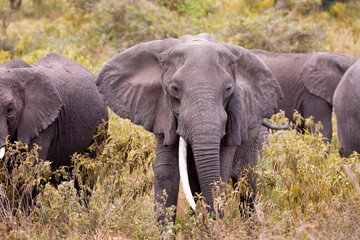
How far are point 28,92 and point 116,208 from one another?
1591 mm

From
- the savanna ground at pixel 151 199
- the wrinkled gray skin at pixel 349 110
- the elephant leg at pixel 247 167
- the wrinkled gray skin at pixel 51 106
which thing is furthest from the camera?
the wrinkled gray skin at pixel 349 110

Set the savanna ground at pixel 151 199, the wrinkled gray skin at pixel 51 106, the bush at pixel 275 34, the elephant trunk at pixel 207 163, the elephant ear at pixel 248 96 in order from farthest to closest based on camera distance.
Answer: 1. the bush at pixel 275 34
2. the wrinkled gray skin at pixel 51 106
3. the elephant ear at pixel 248 96
4. the savanna ground at pixel 151 199
5. the elephant trunk at pixel 207 163

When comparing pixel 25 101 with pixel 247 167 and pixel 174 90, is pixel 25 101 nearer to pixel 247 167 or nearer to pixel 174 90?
pixel 174 90

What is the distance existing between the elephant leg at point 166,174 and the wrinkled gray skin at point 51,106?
1313 millimetres

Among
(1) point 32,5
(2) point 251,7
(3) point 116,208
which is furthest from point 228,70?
(1) point 32,5

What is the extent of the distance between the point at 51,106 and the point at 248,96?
186cm

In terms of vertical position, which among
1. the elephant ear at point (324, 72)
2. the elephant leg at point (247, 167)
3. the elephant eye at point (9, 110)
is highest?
the elephant eye at point (9, 110)

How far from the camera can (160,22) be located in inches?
559

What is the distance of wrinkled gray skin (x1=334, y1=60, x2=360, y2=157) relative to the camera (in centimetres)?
751

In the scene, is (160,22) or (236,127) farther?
(160,22)

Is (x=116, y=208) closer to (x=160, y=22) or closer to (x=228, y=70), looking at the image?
(x=228, y=70)

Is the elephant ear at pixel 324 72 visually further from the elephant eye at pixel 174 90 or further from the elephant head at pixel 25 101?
the elephant eye at pixel 174 90

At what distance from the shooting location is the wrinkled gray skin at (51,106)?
18.3ft

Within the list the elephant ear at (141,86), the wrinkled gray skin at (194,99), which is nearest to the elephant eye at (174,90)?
the wrinkled gray skin at (194,99)
